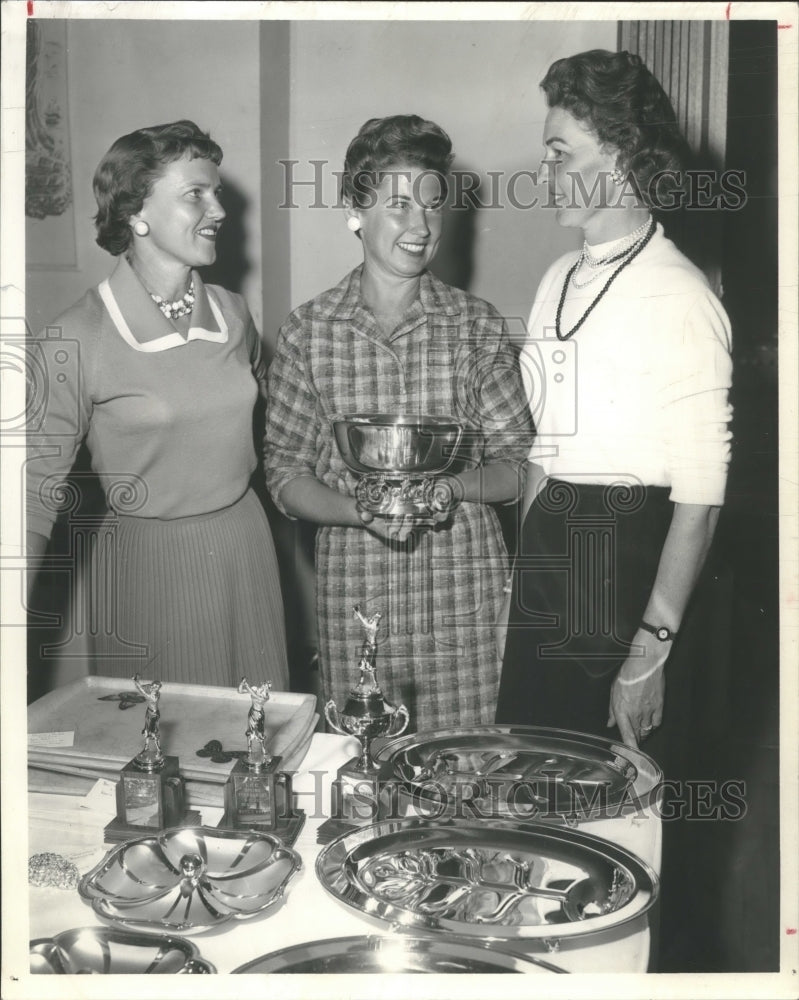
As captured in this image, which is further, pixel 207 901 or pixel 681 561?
pixel 681 561

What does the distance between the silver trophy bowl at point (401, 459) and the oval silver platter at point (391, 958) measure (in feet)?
1.64

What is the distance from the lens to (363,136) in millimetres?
1129

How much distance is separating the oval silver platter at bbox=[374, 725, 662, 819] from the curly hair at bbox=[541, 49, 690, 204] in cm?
68

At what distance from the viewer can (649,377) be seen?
1.12 metres

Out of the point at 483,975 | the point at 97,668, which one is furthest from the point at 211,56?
the point at 483,975

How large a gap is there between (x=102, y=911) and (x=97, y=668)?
37 centimetres

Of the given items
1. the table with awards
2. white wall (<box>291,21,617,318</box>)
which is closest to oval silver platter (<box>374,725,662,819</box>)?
the table with awards

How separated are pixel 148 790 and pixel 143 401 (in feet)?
1.52

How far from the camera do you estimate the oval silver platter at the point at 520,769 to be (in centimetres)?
103

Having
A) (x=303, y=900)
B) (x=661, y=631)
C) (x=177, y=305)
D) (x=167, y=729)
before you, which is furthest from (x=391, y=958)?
(x=177, y=305)

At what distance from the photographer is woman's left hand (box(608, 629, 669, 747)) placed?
1.18 meters

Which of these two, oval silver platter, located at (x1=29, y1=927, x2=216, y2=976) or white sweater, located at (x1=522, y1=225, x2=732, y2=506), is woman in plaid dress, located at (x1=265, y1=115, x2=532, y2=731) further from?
oval silver platter, located at (x1=29, y1=927, x2=216, y2=976)

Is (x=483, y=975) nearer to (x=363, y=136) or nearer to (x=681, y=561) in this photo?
(x=681, y=561)

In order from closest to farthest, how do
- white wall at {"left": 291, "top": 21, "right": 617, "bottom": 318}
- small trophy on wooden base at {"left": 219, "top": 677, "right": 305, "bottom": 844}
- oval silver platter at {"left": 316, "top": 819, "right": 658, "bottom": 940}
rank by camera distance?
oval silver platter at {"left": 316, "top": 819, "right": 658, "bottom": 940} → small trophy on wooden base at {"left": 219, "top": 677, "right": 305, "bottom": 844} → white wall at {"left": 291, "top": 21, "right": 617, "bottom": 318}
